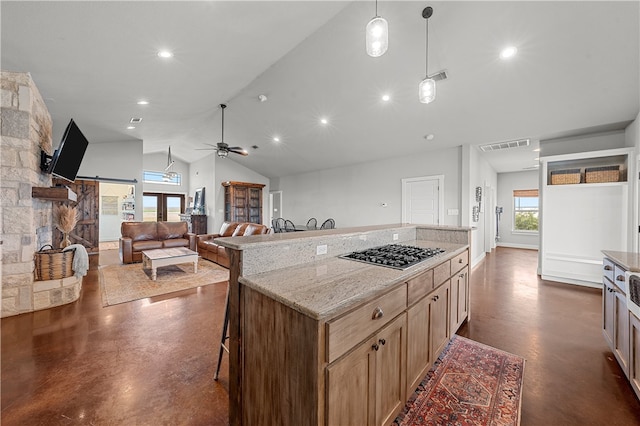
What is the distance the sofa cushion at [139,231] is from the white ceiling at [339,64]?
216cm

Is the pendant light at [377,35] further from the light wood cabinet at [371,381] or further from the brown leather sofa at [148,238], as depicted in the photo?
the brown leather sofa at [148,238]

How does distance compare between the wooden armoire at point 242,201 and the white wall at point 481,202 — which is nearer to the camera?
the white wall at point 481,202

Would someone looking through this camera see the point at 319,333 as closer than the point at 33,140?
Yes

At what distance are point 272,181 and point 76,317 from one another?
26.0 ft

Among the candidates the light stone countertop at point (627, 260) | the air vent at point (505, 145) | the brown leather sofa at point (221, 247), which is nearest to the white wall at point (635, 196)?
the air vent at point (505, 145)

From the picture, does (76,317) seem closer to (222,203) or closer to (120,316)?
(120,316)

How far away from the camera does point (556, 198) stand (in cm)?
435

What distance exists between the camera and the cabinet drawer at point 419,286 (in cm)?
151

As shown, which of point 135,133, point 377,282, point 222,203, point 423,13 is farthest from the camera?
point 222,203

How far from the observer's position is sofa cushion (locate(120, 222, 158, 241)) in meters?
5.75

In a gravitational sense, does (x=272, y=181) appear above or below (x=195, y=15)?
below

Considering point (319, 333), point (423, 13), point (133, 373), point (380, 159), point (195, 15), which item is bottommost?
point (133, 373)

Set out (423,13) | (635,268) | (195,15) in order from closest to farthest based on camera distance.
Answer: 1. (635,268)
2. (195,15)
3. (423,13)

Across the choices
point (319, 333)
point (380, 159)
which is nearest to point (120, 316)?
point (319, 333)
